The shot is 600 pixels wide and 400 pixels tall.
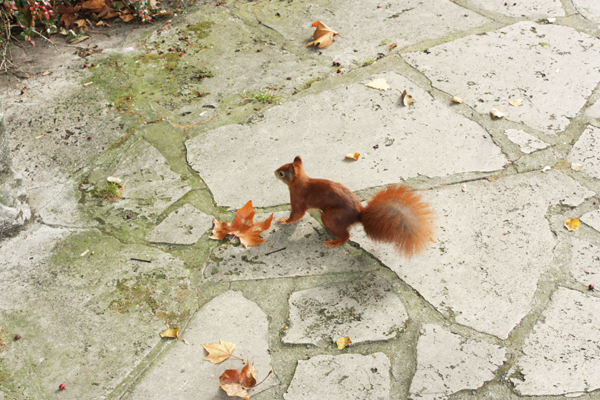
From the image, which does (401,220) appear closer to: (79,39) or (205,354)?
(205,354)

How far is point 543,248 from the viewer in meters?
2.52

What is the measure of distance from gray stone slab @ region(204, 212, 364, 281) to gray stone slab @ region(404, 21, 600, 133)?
1.59m

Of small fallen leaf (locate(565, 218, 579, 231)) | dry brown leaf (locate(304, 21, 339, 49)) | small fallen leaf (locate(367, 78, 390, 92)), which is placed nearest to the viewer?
small fallen leaf (locate(565, 218, 579, 231))

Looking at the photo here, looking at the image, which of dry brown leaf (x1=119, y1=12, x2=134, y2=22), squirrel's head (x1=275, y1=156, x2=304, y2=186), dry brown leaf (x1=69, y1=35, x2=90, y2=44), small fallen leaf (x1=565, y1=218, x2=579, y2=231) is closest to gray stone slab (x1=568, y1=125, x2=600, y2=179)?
small fallen leaf (x1=565, y1=218, x2=579, y2=231)

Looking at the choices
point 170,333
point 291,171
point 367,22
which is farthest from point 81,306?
point 367,22

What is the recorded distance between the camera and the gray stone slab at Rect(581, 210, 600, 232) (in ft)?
8.57

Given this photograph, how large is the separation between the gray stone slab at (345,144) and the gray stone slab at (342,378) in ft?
3.59

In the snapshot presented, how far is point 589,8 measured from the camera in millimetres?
4180

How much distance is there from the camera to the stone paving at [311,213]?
2.12 meters

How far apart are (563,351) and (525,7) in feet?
11.0

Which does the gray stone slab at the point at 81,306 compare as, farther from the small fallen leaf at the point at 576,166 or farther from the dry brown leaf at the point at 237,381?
the small fallen leaf at the point at 576,166

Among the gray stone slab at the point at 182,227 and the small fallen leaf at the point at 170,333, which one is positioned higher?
the gray stone slab at the point at 182,227

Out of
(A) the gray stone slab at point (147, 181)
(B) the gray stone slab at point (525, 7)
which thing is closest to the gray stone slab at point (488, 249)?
(A) the gray stone slab at point (147, 181)

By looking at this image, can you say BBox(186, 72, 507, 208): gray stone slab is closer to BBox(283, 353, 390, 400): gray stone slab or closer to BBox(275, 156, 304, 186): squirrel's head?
BBox(275, 156, 304, 186): squirrel's head
